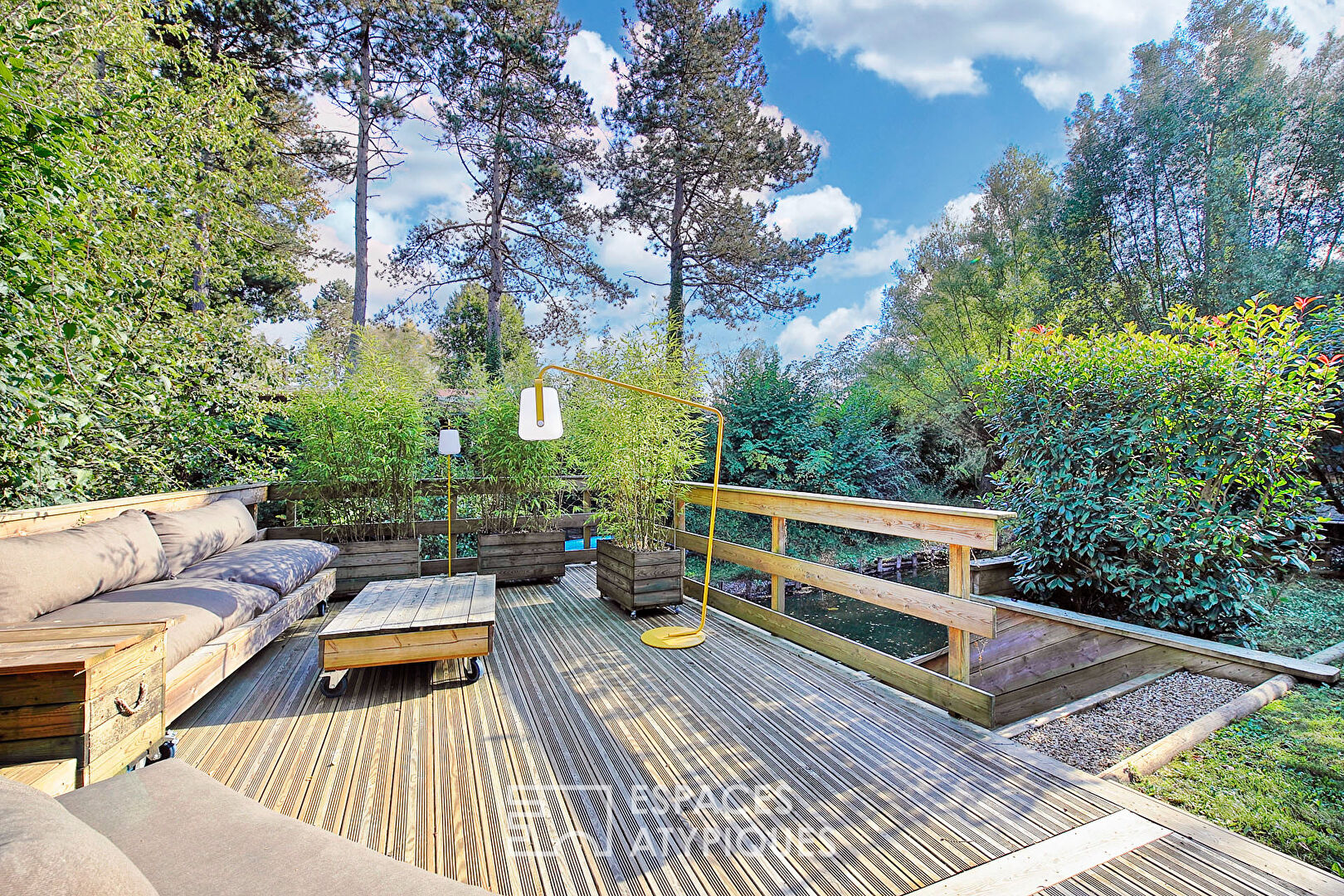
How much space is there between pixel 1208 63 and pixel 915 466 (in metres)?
7.59

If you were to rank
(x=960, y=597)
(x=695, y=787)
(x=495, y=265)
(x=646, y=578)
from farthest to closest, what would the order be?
(x=495, y=265), (x=646, y=578), (x=960, y=597), (x=695, y=787)

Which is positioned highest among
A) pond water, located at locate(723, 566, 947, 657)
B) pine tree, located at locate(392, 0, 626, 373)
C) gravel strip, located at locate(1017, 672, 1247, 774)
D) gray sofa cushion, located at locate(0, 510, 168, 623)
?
pine tree, located at locate(392, 0, 626, 373)

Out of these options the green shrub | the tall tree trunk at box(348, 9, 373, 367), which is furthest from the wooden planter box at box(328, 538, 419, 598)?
the tall tree trunk at box(348, 9, 373, 367)

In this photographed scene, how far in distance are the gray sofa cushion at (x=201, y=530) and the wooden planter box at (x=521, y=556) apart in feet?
5.15

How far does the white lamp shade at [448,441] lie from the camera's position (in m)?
4.29

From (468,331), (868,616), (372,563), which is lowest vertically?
(868,616)

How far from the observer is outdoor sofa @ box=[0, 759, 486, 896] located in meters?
0.57

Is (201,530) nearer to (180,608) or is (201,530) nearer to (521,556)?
(180,608)

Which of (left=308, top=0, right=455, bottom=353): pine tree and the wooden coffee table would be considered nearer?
the wooden coffee table

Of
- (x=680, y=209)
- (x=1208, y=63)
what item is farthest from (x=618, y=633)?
(x=1208, y=63)

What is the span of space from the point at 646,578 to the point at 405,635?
5.33ft

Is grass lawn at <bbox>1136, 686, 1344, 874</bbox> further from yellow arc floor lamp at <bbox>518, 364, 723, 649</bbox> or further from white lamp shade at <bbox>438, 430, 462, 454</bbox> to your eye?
white lamp shade at <bbox>438, 430, 462, 454</bbox>

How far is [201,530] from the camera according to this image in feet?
10.4

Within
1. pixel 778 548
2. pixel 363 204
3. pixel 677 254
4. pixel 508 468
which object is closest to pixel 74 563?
pixel 508 468
